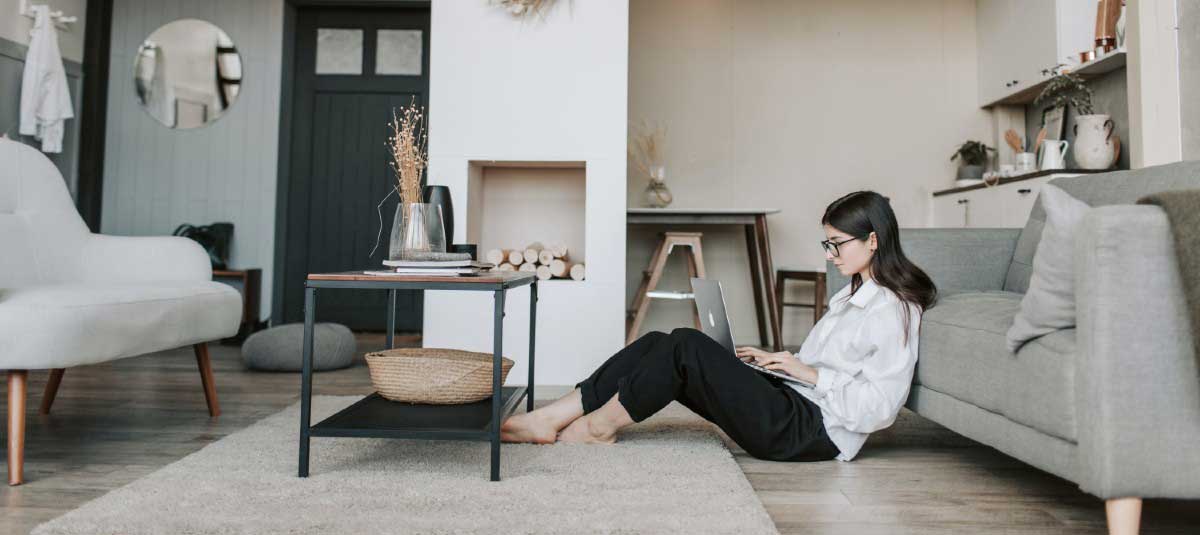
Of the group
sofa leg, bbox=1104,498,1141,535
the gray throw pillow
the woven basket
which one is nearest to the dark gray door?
the woven basket

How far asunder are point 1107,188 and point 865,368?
101 centimetres

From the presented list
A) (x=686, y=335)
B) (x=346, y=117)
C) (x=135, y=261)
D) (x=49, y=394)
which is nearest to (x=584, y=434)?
(x=686, y=335)

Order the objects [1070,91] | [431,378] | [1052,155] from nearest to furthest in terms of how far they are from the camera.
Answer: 1. [431,378]
2. [1052,155]
3. [1070,91]

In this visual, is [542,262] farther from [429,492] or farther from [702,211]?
[429,492]

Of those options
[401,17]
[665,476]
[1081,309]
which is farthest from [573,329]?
[401,17]

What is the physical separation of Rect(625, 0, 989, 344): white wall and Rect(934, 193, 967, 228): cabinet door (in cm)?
9

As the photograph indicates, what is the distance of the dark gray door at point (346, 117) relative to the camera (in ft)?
17.9

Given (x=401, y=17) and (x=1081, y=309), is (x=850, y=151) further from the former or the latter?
(x=1081, y=309)

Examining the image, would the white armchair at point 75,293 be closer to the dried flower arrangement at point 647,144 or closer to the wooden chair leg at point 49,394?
the wooden chair leg at point 49,394

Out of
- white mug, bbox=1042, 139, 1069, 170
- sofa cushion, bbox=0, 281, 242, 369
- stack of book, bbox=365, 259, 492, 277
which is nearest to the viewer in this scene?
sofa cushion, bbox=0, 281, 242, 369

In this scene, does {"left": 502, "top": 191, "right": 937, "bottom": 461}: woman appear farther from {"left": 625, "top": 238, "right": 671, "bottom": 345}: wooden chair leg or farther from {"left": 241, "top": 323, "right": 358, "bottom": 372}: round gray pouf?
{"left": 241, "top": 323, "right": 358, "bottom": 372}: round gray pouf

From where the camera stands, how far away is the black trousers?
75.5 inches

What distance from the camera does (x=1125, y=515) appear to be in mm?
1319

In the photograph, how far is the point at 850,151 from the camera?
17.1 feet
